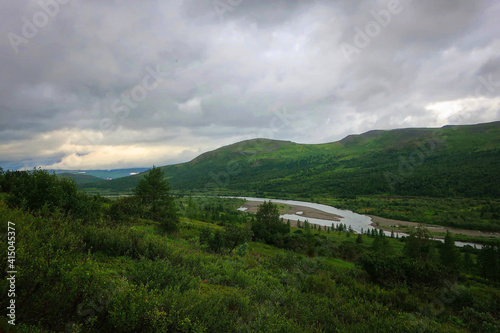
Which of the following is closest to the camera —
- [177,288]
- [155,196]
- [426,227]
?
[177,288]

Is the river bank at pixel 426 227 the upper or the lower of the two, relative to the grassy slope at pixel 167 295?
lower

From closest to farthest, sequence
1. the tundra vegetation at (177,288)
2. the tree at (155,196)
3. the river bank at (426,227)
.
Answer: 1. the tundra vegetation at (177,288)
2. the tree at (155,196)
3. the river bank at (426,227)

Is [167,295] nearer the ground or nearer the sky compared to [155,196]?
nearer the sky

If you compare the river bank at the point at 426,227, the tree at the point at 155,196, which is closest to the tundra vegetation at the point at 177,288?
the tree at the point at 155,196

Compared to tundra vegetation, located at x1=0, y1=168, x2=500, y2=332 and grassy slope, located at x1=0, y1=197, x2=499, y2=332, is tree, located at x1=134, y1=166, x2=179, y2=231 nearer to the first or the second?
tundra vegetation, located at x1=0, y1=168, x2=500, y2=332

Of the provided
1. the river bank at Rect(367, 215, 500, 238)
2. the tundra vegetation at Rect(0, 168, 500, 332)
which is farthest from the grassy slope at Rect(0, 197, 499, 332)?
the river bank at Rect(367, 215, 500, 238)

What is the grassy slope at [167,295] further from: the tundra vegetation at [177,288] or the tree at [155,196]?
the tree at [155,196]

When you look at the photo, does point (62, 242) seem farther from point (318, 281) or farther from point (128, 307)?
point (318, 281)

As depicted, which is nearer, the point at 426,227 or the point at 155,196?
the point at 155,196

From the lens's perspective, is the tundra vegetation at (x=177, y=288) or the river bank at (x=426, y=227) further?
the river bank at (x=426, y=227)

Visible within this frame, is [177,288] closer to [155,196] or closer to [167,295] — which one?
[167,295]

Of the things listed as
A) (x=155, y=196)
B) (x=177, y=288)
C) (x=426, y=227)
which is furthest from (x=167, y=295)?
(x=426, y=227)

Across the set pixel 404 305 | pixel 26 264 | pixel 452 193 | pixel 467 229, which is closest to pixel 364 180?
pixel 452 193

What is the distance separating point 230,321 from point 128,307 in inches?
93.1
